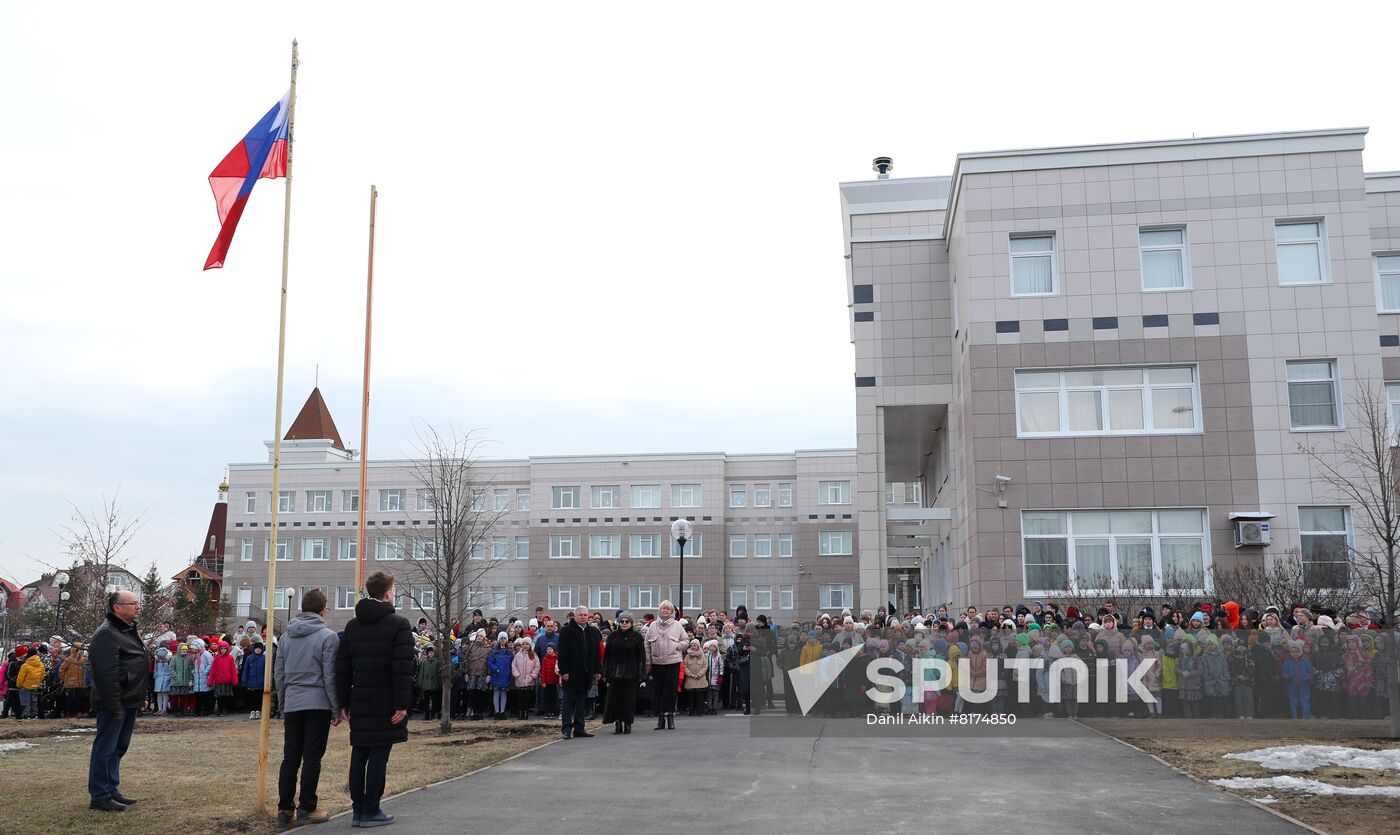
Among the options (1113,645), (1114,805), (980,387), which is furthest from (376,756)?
(980,387)

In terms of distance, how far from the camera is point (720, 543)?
65.1 meters

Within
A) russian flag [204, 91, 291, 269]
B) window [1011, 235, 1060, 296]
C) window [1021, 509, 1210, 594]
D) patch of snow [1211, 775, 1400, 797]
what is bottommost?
patch of snow [1211, 775, 1400, 797]

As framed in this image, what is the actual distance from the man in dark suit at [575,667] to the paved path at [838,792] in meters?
1.11

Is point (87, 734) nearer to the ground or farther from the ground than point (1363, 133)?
nearer to the ground

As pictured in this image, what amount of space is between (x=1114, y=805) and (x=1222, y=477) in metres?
18.6

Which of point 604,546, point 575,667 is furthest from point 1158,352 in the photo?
point 604,546

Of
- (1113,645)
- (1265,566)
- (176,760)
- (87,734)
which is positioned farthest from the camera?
(1265,566)

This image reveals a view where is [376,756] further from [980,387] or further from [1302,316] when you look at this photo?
[1302,316]

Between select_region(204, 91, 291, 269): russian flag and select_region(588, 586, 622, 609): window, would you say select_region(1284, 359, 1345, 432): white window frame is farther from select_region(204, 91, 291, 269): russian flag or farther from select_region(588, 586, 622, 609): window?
select_region(588, 586, 622, 609): window

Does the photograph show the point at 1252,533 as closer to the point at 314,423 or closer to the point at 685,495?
the point at 685,495

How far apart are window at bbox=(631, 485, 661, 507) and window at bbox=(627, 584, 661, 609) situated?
492cm

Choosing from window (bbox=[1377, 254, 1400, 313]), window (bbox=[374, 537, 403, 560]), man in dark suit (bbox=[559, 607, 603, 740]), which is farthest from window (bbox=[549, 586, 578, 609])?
man in dark suit (bbox=[559, 607, 603, 740])

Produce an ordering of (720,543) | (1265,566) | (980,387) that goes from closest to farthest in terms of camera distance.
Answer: (1265,566) < (980,387) < (720,543)

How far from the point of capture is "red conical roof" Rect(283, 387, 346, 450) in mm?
83438
